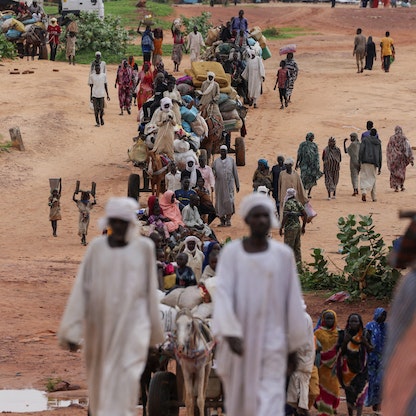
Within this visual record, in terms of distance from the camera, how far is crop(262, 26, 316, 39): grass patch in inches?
2079

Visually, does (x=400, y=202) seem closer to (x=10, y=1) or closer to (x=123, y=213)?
(x=123, y=213)

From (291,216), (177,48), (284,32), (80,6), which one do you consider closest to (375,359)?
(291,216)

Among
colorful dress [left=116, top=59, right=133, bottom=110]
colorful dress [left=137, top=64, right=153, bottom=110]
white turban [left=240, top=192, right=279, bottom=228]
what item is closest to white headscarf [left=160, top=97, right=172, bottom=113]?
colorful dress [left=137, top=64, right=153, bottom=110]

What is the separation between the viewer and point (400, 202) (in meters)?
25.7

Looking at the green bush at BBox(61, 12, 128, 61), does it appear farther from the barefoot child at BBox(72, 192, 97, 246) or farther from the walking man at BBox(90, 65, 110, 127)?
the barefoot child at BBox(72, 192, 97, 246)

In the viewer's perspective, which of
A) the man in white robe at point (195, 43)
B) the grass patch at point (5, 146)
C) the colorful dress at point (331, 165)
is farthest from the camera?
the man in white robe at point (195, 43)

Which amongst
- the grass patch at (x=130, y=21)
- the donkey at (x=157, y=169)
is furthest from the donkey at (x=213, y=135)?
the grass patch at (x=130, y=21)

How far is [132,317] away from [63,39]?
3514cm

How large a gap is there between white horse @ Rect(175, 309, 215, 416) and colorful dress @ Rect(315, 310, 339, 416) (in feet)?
7.03

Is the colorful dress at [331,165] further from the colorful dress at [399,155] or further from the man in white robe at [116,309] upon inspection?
the man in white robe at [116,309]

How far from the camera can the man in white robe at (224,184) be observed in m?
23.0

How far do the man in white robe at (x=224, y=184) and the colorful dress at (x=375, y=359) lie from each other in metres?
10.3

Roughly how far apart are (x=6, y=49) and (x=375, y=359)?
97.3 feet

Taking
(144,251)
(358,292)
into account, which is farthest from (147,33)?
(144,251)
